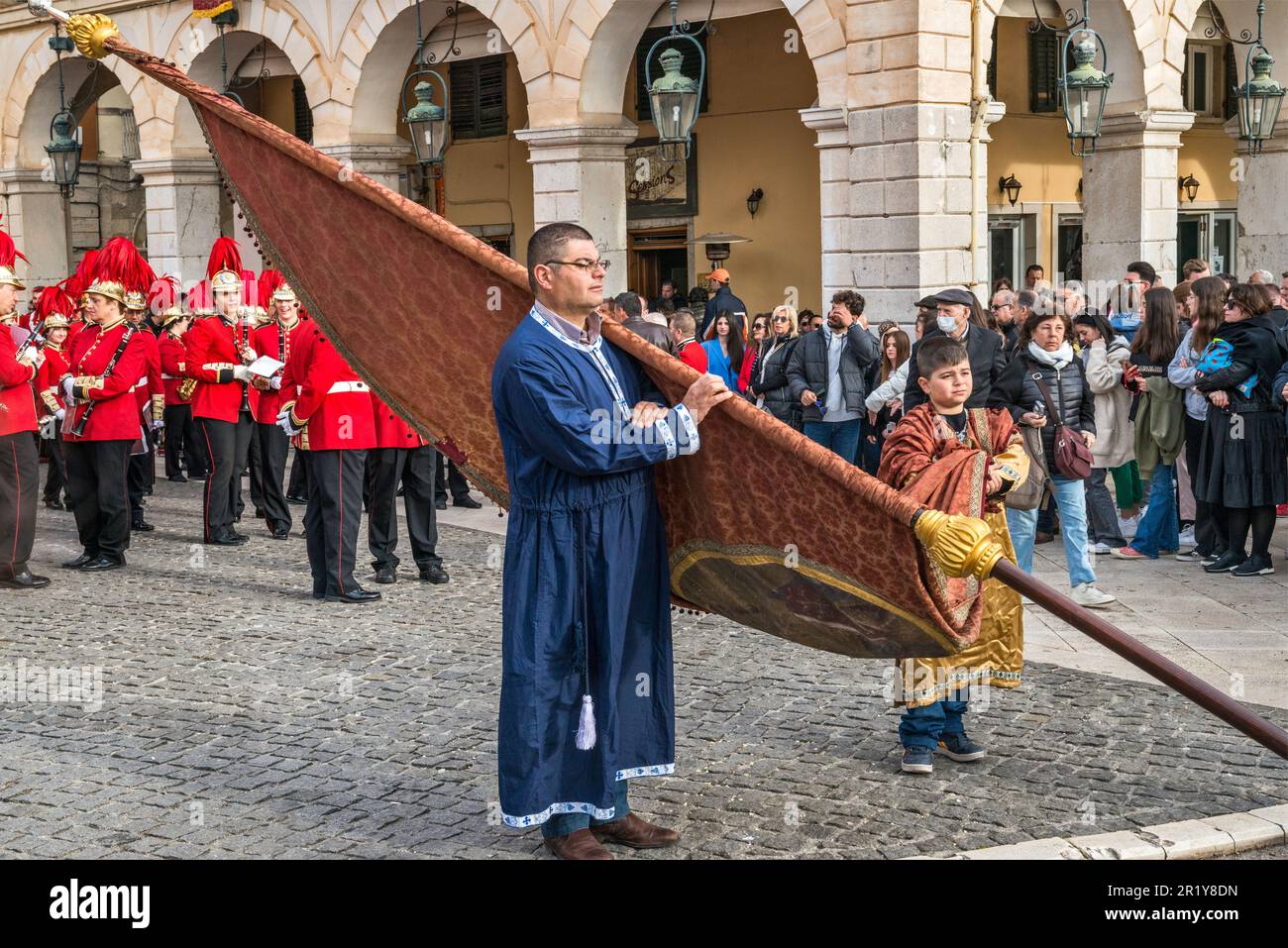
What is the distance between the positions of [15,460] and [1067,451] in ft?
21.8

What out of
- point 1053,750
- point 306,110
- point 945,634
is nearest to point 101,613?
point 1053,750

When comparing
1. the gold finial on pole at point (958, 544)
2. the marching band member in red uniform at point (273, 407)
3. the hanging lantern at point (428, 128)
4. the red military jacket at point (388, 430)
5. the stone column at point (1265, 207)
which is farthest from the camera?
the stone column at point (1265, 207)

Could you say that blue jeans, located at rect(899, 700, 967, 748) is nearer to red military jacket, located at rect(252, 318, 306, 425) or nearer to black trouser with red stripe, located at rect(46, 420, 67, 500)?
red military jacket, located at rect(252, 318, 306, 425)

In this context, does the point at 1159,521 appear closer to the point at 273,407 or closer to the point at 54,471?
the point at 273,407

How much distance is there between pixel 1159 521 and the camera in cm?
1115

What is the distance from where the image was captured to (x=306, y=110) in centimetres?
2722

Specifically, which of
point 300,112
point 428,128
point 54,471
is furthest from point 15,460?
point 300,112

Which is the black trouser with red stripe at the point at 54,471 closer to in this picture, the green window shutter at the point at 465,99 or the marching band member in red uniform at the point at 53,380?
the marching band member in red uniform at the point at 53,380

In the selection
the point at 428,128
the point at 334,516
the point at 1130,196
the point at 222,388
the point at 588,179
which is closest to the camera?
→ the point at 334,516

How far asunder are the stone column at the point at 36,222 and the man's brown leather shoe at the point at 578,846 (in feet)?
73.6

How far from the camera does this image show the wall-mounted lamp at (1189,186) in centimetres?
2495

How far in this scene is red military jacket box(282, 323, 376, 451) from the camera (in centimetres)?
1007

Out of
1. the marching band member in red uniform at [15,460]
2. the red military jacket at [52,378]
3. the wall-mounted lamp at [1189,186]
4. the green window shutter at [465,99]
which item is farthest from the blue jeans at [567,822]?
the wall-mounted lamp at [1189,186]

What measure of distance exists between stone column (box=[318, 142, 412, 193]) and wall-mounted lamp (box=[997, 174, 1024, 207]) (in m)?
8.06
